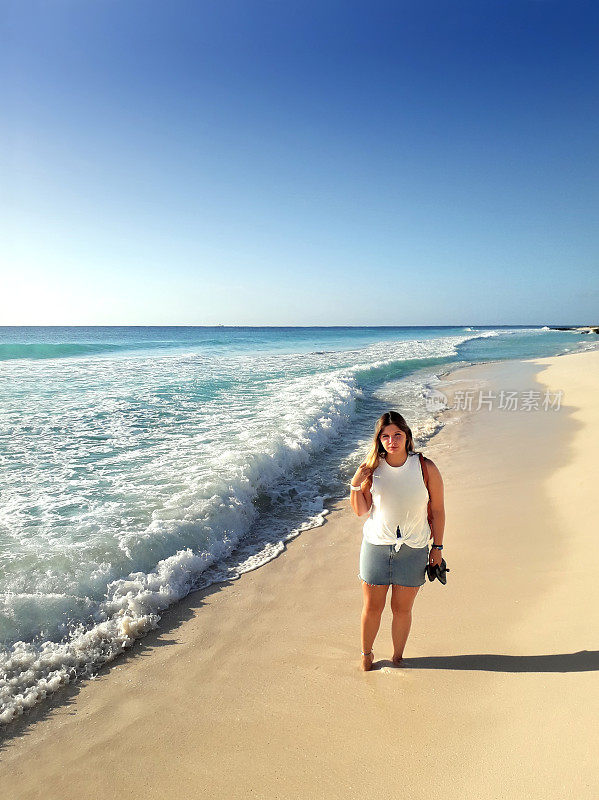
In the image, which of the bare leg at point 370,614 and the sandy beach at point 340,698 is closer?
the sandy beach at point 340,698

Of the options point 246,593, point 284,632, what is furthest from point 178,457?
point 284,632

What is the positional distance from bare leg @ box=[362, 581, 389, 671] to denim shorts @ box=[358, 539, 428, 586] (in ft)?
0.27

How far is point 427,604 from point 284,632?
129 cm

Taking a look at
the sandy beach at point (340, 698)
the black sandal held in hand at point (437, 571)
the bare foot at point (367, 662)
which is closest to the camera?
the sandy beach at point (340, 698)

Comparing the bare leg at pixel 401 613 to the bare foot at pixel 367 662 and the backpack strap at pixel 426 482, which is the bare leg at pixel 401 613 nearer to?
the bare foot at pixel 367 662

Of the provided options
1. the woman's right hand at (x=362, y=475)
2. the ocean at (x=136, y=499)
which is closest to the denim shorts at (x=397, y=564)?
the woman's right hand at (x=362, y=475)

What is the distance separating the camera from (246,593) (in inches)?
185

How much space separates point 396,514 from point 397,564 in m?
0.36

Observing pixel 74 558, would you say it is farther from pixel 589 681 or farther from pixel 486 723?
pixel 589 681

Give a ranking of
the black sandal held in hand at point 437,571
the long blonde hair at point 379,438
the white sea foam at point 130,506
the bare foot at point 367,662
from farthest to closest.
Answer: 1. the white sea foam at point 130,506
2. the bare foot at point 367,662
3. the black sandal held in hand at point 437,571
4. the long blonde hair at point 379,438

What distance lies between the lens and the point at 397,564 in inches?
124

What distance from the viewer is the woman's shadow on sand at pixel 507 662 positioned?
3.21m
